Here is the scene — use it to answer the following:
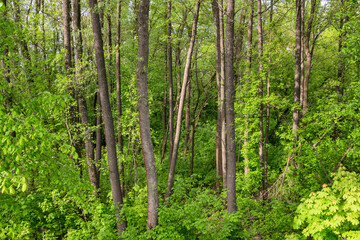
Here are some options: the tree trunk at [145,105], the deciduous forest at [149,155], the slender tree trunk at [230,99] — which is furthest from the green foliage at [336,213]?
the tree trunk at [145,105]

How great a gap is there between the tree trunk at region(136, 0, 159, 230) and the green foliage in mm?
3946

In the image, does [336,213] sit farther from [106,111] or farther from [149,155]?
[106,111]

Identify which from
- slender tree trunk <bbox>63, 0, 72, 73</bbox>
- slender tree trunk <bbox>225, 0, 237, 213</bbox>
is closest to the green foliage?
slender tree trunk <bbox>225, 0, 237, 213</bbox>

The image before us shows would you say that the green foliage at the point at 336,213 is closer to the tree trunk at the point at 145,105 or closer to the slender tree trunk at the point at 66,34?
the tree trunk at the point at 145,105

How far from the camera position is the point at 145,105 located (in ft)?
22.8

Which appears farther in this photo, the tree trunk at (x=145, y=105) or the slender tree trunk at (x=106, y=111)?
the slender tree trunk at (x=106, y=111)

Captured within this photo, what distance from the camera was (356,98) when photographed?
716cm

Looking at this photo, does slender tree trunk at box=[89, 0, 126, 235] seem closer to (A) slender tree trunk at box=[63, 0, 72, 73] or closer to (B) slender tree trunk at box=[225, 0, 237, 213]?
(A) slender tree trunk at box=[63, 0, 72, 73]

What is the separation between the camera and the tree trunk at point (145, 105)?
6.82 meters

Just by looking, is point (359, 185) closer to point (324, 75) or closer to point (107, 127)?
point (107, 127)

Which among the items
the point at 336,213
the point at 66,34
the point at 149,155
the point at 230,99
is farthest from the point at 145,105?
the point at 336,213

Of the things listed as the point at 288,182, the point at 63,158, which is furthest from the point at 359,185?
the point at 63,158

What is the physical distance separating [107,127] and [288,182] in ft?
24.2

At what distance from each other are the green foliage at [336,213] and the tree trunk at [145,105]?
3.95 m
